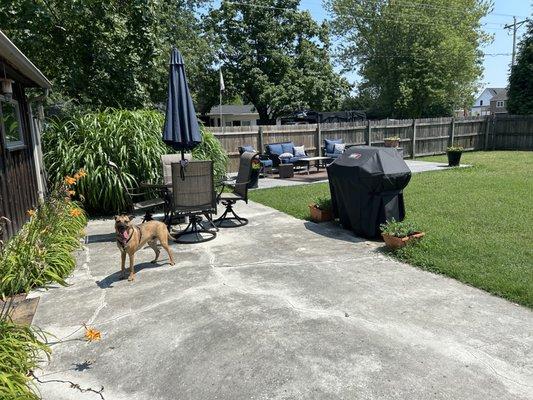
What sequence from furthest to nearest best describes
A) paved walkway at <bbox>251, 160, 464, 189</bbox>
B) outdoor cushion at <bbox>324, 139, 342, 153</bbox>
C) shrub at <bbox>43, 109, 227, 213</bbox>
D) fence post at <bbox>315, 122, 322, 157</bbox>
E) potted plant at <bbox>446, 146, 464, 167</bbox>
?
fence post at <bbox>315, 122, 322, 157</bbox>, outdoor cushion at <bbox>324, 139, 342, 153</bbox>, potted plant at <bbox>446, 146, 464, 167</bbox>, paved walkway at <bbox>251, 160, 464, 189</bbox>, shrub at <bbox>43, 109, 227, 213</bbox>

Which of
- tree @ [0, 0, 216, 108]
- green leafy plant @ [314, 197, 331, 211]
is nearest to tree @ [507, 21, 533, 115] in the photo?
tree @ [0, 0, 216, 108]

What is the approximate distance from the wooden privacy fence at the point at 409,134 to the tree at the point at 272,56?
8.88m

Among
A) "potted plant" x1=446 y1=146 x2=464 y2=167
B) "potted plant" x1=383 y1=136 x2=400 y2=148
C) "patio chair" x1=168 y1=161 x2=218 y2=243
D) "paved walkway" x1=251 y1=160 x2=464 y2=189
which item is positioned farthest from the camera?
"potted plant" x1=383 y1=136 x2=400 y2=148

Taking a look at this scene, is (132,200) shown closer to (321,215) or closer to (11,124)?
(11,124)

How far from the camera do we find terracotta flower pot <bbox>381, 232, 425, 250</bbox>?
482 centimetres

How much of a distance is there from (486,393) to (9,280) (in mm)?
3850

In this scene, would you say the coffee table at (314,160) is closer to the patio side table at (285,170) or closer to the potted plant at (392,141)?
the patio side table at (285,170)

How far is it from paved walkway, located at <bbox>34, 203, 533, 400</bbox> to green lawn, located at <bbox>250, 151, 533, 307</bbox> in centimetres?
32

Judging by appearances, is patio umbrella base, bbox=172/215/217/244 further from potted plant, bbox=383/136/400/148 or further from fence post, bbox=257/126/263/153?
potted plant, bbox=383/136/400/148

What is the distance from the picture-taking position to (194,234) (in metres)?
5.99

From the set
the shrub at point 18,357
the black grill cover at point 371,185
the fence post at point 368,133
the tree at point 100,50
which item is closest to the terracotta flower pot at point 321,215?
the black grill cover at point 371,185

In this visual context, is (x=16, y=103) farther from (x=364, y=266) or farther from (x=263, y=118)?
(x=263, y=118)

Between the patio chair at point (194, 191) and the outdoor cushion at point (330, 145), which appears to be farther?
the outdoor cushion at point (330, 145)

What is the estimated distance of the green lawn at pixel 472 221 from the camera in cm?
404
